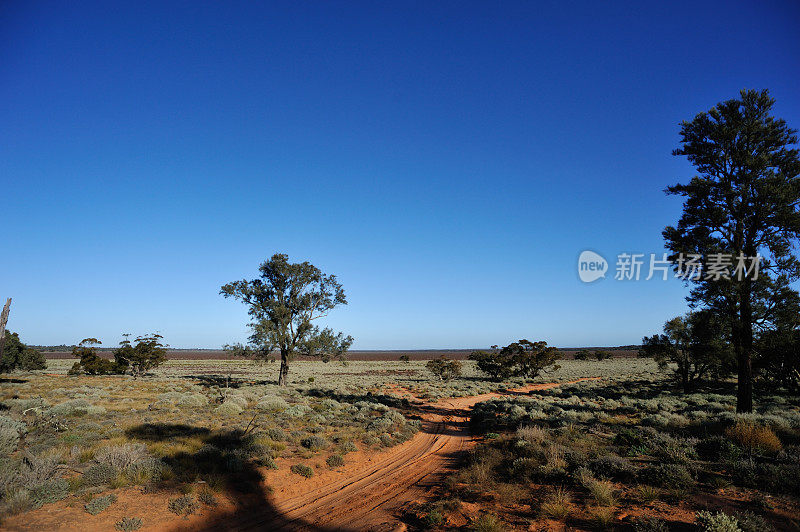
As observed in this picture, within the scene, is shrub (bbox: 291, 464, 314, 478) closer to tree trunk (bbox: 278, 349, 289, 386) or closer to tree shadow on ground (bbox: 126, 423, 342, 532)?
tree shadow on ground (bbox: 126, 423, 342, 532)

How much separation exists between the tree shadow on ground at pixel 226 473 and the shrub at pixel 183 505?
1.39ft

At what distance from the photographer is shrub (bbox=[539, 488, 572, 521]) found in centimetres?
760

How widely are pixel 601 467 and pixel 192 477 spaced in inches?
455

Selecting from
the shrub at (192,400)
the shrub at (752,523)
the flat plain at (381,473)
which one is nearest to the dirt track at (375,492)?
the flat plain at (381,473)

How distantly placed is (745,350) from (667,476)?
422 inches

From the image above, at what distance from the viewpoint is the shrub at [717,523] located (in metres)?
6.09

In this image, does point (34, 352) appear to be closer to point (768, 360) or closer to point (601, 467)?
point (601, 467)

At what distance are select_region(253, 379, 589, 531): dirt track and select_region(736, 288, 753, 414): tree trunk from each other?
1229cm

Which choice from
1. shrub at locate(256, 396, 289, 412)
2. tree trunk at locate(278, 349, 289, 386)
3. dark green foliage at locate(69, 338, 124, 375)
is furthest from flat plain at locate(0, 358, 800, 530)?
dark green foliage at locate(69, 338, 124, 375)

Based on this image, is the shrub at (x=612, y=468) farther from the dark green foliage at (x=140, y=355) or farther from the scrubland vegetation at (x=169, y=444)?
the dark green foliage at (x=140, y=355)

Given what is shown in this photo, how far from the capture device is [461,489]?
9820mm

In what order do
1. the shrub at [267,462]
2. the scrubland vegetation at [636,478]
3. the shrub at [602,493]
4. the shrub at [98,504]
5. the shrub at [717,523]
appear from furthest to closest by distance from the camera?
1. the shrub at [267,462]
2. the shrub at [602,493]
3. the shrub at [98,504]
4. the scrubland vegetation at [636,478]
5. the shrub at [717,523]

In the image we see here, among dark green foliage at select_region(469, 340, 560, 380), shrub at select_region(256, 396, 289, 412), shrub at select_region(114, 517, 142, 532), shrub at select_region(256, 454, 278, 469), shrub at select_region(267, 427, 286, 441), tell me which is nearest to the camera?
shrub at select_region(114, 517, 142, 532)

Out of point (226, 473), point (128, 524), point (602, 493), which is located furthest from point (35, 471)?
point (602, 493)
